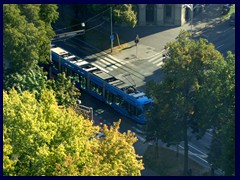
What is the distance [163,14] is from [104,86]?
2332 centimetres

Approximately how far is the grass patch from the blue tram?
5.28m

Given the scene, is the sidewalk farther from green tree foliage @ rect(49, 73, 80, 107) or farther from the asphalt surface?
green tree foliage @ rect(49, 73, 80, 107)

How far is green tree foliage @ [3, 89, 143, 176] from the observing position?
41.8 metres

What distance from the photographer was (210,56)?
157 ft

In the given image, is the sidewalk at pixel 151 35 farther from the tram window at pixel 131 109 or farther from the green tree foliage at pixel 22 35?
the green tree foliage at pixel 22 35

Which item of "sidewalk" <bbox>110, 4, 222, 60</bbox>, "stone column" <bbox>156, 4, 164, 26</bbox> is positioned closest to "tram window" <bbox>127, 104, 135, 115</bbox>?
"sidewalk" <bbox>110, 4, 222, 60</bbox>

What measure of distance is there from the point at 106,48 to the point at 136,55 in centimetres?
429

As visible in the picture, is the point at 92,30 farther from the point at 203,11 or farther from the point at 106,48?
the point at 203,11

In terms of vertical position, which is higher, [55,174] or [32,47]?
[32,47]

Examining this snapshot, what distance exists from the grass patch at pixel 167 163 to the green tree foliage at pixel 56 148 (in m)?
7.45

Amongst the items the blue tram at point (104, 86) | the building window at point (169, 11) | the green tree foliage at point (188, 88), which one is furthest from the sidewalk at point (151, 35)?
the green tree foliage at point (188, 88)
